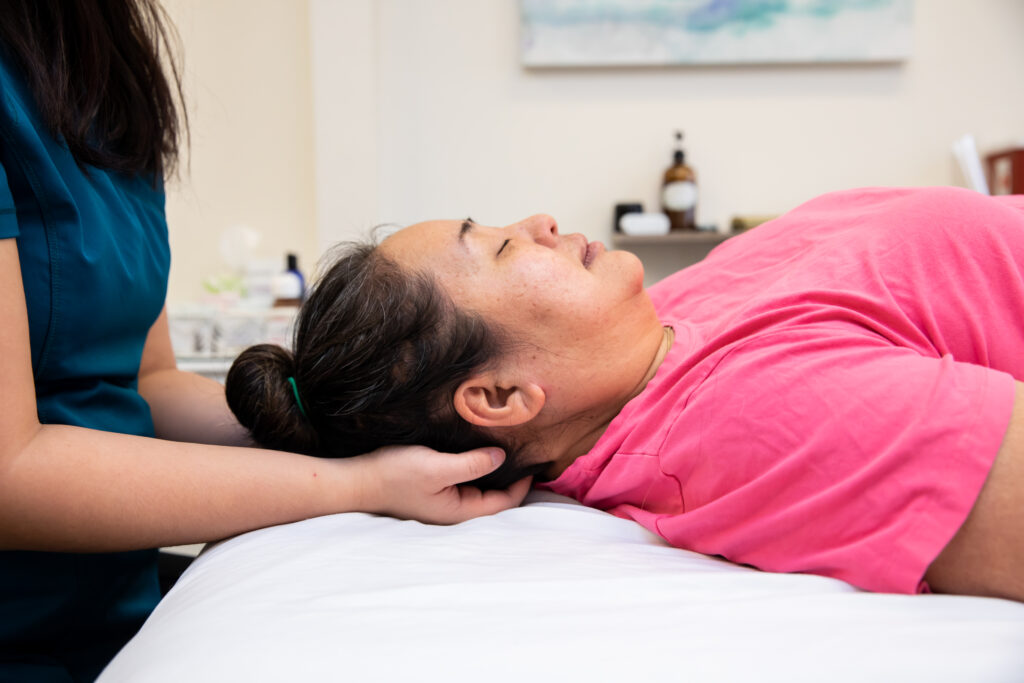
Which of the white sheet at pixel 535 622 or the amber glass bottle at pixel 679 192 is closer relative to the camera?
the white sheet at pixel 535 622

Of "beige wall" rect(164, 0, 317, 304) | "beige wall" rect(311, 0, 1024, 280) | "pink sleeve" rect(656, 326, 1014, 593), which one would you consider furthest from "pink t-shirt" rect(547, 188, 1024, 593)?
"beige wall" rect(164, 0, 317, 304)

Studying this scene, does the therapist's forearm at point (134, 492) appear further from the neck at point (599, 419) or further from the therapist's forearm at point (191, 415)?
the neck at point (599, 419)

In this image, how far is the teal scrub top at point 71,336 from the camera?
731mm

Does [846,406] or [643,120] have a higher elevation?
[643,120]

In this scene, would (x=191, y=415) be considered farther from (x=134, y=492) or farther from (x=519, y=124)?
(x=519, y=124)

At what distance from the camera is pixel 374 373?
3.01 feet

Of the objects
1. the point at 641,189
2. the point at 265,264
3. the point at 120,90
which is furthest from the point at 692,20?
the point at 120,90

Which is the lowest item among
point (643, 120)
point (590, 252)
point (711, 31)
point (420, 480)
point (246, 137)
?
point (420, 480)

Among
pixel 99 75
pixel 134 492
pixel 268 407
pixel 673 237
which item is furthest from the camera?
pixel 673 237

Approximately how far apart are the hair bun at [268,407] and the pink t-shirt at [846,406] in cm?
37

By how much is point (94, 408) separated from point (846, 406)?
33.9 inches

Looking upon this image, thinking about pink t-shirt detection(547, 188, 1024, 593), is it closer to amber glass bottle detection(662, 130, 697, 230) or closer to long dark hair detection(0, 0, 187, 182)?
long dark hair detection(0, 0, 187, 182)

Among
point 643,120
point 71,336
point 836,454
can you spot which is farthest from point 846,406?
point 643,120

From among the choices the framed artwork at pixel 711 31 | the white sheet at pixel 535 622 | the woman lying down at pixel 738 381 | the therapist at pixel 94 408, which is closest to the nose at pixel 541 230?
the woman lying down at pixel 738 381
